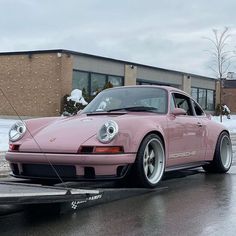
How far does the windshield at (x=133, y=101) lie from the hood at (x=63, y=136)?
2.28 feet

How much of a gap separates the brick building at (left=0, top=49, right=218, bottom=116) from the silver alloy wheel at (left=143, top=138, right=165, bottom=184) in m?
21.1

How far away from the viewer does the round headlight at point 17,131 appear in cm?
649

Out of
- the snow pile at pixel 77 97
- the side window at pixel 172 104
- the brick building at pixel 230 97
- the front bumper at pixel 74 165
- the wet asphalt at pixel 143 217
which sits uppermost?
the brick building at pixel 230 97

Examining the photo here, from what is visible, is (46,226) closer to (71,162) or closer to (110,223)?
(110,223)

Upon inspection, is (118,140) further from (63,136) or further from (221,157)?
(221,157)

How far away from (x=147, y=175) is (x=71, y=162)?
122cm

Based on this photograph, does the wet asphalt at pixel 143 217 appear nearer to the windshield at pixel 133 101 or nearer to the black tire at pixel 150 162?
the black tire at pixel 150 162

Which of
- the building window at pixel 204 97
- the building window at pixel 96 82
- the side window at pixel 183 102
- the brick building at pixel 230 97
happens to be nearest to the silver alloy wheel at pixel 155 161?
the side window at pixel 183 102

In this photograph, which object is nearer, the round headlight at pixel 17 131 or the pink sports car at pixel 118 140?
the pink sports car at pixel 118 140

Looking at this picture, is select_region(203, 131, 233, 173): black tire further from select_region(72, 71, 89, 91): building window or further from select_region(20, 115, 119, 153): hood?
select_region(72, 71, 89, 91): building window

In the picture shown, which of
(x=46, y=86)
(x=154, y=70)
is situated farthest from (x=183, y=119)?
(x=154, y=70)

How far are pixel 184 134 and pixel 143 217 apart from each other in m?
2.43

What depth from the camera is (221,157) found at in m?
8.59

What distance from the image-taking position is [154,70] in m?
36.4
